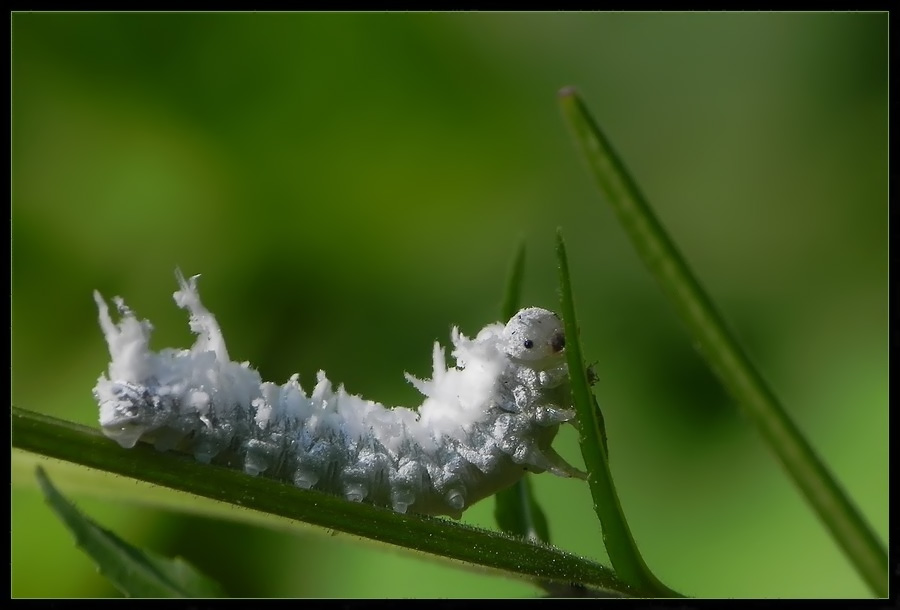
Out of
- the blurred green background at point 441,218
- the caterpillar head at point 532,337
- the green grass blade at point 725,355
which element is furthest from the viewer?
the blurred green background at point 441,218

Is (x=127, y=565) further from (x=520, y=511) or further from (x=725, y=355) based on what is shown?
(x=725, y=355)

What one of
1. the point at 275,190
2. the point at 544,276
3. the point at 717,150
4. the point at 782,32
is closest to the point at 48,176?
the point at 275,190

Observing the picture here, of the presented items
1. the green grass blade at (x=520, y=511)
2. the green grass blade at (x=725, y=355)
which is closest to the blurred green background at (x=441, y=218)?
the green grass blade at (x=520, y=511)

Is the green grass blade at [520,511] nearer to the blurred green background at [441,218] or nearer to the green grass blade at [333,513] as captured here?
the green grass blade at [333,513]

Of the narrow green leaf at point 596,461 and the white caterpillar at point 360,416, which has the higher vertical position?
the white caterpillar at point 360,416

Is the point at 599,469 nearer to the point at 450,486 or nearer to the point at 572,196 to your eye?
the point at 450,486

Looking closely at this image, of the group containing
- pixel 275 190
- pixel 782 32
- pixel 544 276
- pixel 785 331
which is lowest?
pixel 785 331
